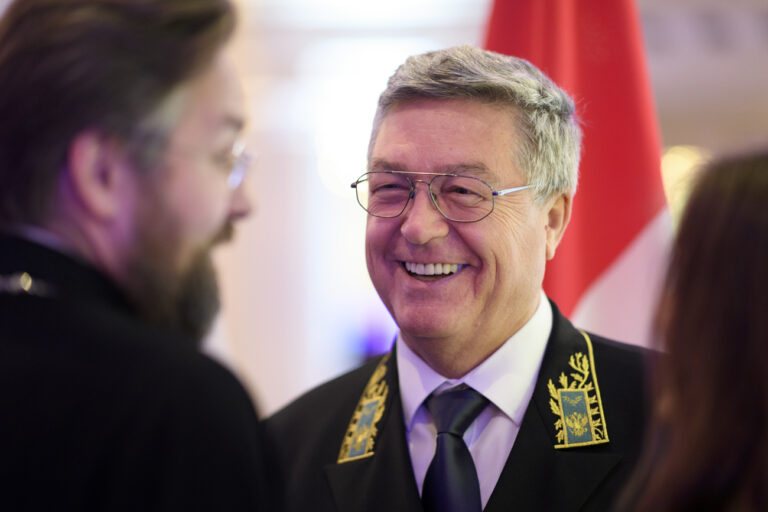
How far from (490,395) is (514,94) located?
67 centimetres

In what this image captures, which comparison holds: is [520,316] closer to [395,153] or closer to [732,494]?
[395,153]

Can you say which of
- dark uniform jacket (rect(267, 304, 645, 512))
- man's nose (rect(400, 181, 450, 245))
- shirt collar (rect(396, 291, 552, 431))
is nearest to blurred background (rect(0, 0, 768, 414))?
dark uniform jacket (rect(267, 304, 645, 512))

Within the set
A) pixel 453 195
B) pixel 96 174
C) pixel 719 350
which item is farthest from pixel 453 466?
pixel 96 174

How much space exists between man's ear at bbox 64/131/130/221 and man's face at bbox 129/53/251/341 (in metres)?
0.04

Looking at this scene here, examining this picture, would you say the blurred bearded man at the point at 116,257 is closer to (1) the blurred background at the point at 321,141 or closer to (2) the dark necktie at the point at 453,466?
(2) the dark necktie at the point at 453,466

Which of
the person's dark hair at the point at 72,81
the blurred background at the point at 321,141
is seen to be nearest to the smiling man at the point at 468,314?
the person's dark hair at the point at 72,81

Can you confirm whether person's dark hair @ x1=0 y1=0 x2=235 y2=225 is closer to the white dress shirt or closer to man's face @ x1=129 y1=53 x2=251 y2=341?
man's face @ x1=129 y1=53 x2=251 y2=341

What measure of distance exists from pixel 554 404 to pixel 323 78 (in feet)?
16.2

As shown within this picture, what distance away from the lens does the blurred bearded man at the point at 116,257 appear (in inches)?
34.5

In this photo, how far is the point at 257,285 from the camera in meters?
6.20

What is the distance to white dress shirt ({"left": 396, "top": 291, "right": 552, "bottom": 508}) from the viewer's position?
1.72 meters

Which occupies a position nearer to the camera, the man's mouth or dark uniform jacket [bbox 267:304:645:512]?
dark uniform jacket [bbox 267:304:645:512]

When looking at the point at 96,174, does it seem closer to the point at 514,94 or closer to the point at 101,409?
the point at 101,409

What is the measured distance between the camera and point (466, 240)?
182 cm
